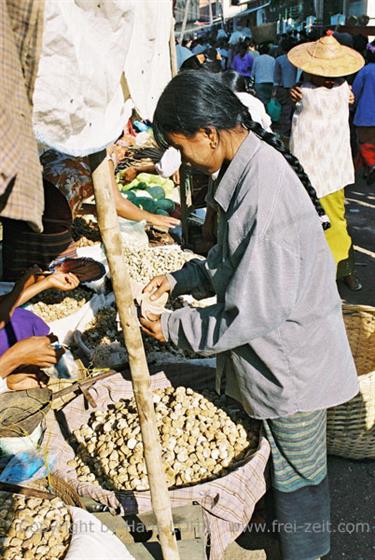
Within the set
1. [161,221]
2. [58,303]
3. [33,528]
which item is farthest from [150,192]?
[33,528]

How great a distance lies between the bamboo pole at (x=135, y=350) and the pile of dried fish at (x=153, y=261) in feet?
6.12

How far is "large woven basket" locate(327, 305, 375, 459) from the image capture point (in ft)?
7.77

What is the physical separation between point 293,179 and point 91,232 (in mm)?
2562

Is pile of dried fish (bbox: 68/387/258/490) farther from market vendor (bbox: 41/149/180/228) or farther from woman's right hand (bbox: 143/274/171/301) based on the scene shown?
market vendor (bbox: 41/149/180/228)

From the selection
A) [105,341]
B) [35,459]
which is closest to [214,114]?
[35,459]

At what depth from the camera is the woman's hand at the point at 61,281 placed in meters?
2.63

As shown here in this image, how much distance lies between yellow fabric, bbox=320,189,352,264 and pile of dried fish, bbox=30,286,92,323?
1.69m

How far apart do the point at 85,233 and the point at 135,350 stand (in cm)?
267

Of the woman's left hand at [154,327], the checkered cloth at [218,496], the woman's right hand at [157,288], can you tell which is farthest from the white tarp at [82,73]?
the checkered cloth at [218,496]

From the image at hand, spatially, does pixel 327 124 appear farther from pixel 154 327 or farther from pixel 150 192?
pixel 154 327

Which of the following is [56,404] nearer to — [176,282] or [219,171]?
[176,282]

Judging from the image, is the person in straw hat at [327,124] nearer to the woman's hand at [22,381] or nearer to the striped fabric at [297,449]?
the striped fabric at [297,449]

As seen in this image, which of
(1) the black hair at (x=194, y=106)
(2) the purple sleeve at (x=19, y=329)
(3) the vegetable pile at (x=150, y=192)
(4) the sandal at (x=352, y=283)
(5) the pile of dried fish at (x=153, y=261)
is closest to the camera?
(1) the black hair at (x=194, y=106)

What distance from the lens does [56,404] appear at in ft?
7.76
